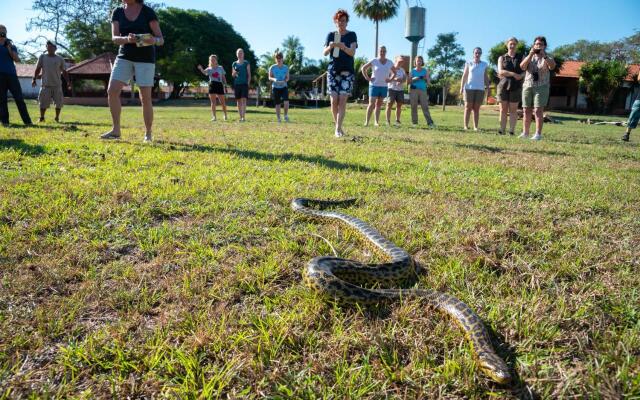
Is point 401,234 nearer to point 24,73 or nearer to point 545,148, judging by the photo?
point 545,148

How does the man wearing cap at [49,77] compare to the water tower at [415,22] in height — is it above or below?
below

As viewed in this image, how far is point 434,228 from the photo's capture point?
148 inches

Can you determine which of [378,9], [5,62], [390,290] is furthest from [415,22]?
[390,290]

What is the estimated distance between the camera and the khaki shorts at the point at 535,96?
11227mm

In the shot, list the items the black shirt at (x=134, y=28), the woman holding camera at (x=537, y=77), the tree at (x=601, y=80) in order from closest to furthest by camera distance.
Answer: the black shirt at (x=134, y=28)
the woman holding camera at (x=537, y=77)
the tree at (x=601, y=80)

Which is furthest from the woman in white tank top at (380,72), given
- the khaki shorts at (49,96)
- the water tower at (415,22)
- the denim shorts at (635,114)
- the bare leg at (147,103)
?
the water tower at (415,22)

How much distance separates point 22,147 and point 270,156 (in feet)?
13.9

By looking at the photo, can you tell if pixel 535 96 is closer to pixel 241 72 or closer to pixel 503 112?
pixel 503 112

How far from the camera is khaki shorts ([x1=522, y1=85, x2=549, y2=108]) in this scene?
1123 centimetres

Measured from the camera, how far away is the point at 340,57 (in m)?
9.70

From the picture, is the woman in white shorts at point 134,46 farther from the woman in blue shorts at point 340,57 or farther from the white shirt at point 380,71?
the white shirt at point 380,71

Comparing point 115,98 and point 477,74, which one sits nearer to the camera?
point 115,98

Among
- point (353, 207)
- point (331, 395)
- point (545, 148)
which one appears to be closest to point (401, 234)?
point (353, 207)

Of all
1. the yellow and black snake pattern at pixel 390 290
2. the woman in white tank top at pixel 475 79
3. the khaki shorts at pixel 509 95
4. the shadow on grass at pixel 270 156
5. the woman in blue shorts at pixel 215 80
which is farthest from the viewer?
the woman in blue shorts at pixel 215 80
